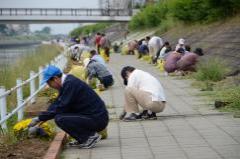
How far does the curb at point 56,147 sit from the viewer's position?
8.03 m

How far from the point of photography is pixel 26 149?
8758 millimetres

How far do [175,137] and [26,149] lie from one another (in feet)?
7.75

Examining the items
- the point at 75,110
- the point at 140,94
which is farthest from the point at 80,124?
the point at 140,94

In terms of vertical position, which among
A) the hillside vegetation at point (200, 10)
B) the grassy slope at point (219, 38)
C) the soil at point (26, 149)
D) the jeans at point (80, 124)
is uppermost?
the hillside vegetation at point (200, 10)

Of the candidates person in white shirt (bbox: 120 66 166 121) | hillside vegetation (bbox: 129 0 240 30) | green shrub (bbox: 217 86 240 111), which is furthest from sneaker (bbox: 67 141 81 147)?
hillside vegetation (bbox: 129 0 240 30)

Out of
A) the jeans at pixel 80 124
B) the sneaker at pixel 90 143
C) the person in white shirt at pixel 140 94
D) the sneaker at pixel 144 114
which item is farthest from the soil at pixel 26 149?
the sneaker at pixel 144 114

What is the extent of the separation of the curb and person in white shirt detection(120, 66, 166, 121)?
198 centimetres

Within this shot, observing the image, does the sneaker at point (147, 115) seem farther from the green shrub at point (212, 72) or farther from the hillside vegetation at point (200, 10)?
the hillside vegetation at point (200, 10)

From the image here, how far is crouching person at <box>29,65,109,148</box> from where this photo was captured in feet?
28.1

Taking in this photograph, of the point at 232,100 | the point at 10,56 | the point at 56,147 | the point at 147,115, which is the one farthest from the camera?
the point at 10,56

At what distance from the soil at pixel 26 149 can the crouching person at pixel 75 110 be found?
312 mm

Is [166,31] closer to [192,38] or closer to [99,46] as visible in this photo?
[99,46]

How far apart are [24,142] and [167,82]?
1063 cm

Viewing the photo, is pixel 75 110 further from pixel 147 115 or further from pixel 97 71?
pixel 97 71
